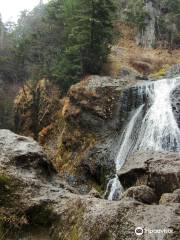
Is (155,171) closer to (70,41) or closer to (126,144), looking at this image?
(126,144)

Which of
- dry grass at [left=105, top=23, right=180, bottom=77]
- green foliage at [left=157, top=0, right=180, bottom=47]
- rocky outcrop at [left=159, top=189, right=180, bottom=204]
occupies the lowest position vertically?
rocky outcrop at [left=159, top=189, right=180, bottom=204]

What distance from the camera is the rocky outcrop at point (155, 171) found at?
374 inches

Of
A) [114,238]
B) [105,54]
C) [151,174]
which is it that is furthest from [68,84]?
[114,238]

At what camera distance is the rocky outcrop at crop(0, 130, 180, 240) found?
6.31 meters

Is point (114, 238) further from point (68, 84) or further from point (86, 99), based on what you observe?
point (68, 84)

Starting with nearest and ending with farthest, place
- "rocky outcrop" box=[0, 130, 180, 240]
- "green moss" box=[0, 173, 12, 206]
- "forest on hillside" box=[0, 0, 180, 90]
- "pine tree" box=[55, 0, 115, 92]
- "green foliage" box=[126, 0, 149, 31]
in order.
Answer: "rocky outcrop" box=[0, 130, 180, 240], "green moss" box=[0, 173, 12, 206], "pine tree" box=[55, 0, 115, 92], "forest on hillside" box=[0, 0, 180, 90], "green foliage" box=[126, 0, 149, 31]

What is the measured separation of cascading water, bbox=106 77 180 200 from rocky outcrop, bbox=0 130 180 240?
821cm

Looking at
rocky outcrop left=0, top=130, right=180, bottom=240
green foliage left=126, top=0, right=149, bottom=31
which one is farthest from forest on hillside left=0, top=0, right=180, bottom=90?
rocky outcrop left=0, top=130, right=180, bottom=240

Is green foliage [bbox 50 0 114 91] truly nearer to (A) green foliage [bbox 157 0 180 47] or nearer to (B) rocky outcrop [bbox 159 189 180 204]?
(A) green foliage [bbox 157 0 180 47]

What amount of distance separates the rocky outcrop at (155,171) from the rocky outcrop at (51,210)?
2133mm

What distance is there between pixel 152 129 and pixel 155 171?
9.04 metres

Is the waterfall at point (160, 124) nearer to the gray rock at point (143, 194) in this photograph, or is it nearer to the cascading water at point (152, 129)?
the cascading water at point (152, 129)

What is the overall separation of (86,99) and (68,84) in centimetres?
403

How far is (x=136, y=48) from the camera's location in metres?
39.7
